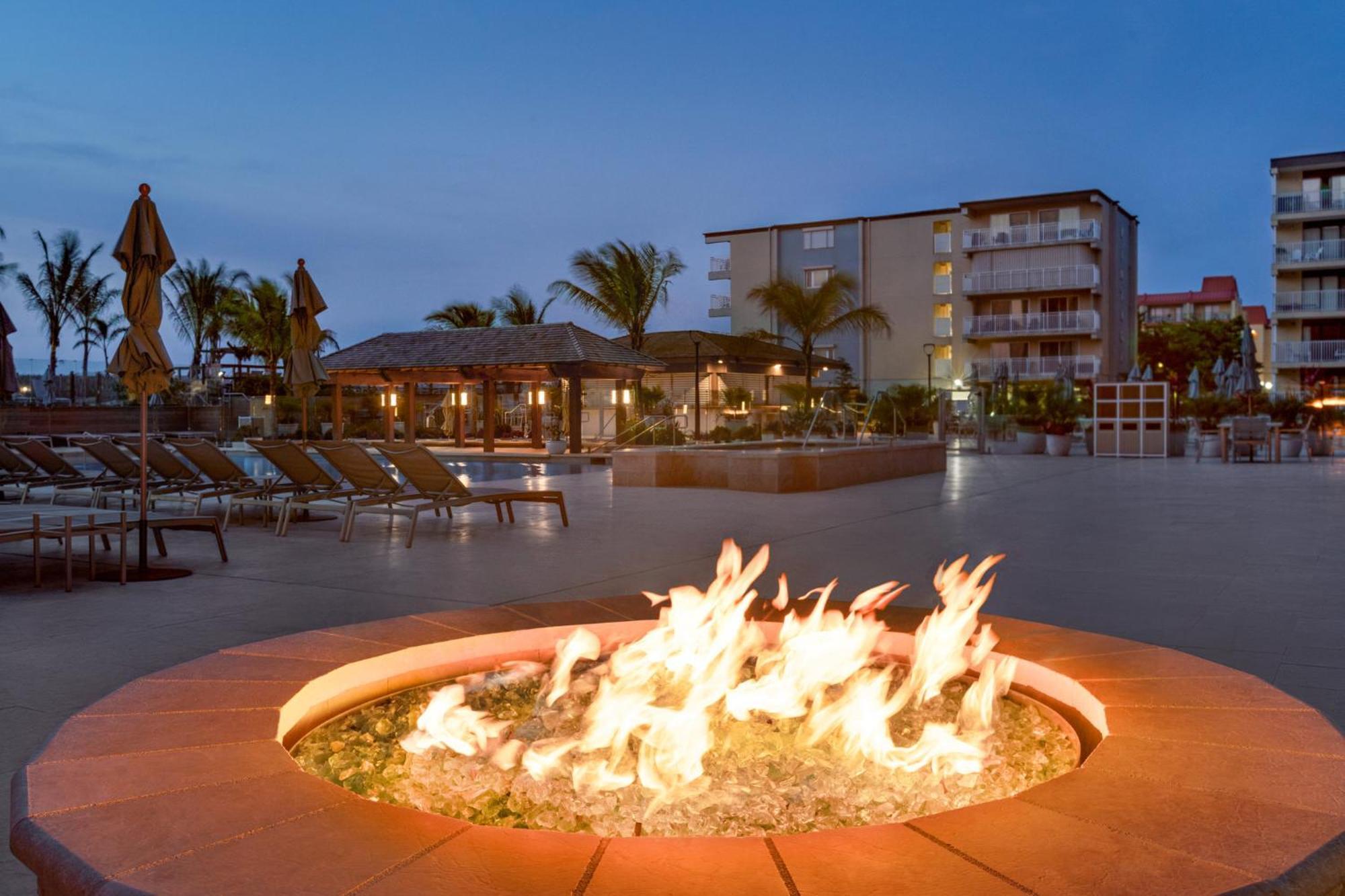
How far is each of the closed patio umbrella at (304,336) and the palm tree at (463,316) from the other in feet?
93.0

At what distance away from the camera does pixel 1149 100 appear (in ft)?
351

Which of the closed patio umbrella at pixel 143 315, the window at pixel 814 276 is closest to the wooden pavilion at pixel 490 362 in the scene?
the closed patio umbrella at pixel 143 315

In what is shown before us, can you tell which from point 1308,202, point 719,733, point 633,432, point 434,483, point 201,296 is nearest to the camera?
point 719,733

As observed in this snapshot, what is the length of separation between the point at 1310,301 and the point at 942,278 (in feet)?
50.3

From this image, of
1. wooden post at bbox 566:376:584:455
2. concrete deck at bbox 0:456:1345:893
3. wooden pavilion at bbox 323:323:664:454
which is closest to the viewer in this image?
concrete deck at bbox 0:456:1345:893

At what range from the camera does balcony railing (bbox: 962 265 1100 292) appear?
42.8 m

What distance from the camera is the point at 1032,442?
24.6 metres

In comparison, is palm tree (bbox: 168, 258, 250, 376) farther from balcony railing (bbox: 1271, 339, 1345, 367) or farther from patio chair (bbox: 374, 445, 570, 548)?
balcony railing (bbox: 1271, 339, 1345, 367)

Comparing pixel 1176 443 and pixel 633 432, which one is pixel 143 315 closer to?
pixel 633 432

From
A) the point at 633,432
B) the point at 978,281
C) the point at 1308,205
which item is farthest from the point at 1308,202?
the point at 633,432

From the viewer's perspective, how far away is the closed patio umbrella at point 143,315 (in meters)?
6.36

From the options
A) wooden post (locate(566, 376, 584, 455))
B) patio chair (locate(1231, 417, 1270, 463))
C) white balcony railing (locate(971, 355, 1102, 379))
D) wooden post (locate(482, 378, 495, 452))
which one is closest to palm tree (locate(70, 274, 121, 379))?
wooden post (locate(482, 378, 495, 452))

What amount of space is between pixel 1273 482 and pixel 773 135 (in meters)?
62.5

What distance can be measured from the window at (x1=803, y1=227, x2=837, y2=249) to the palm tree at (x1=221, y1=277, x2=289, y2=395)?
2458cm
